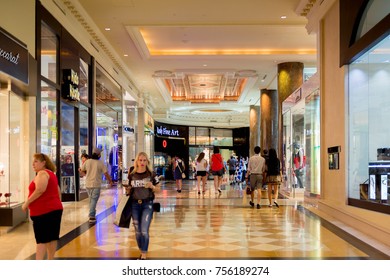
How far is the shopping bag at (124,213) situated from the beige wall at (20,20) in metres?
3.43

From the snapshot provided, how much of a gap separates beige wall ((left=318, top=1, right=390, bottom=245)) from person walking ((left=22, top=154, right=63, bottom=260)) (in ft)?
14.3

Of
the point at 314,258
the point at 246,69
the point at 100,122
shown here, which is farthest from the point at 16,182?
the point at 246,69

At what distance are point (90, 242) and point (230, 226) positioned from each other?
2.34m

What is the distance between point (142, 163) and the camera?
503 centimetres

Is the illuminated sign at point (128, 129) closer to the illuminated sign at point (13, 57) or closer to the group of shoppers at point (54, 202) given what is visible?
the illuminated sign at point (13, 57)

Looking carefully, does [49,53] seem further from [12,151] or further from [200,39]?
[200,39]

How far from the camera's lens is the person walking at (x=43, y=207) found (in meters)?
4.16

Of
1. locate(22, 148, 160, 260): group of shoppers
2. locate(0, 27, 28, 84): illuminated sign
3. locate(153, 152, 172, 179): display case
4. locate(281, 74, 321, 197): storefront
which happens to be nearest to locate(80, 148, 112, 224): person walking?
locate(0, 27, 28, 84): illuminated sign

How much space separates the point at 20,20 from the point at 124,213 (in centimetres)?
409

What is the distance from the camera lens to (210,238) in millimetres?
6297

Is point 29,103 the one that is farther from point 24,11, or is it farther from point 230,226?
point 230,226

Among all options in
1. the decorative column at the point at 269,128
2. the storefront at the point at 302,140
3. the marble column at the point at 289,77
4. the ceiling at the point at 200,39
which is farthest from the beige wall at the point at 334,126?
the decorative column at the point at 269,128

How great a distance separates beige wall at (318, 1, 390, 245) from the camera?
7613mm

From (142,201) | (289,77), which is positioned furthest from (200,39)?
(142,201)
